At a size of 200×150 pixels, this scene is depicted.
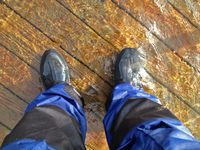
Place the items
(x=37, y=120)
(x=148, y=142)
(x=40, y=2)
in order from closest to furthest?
1. (x=148, y=142)
2. (x=37, y=120)
3. (x=40, y=2)

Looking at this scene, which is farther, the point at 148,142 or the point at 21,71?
the point at 21,71

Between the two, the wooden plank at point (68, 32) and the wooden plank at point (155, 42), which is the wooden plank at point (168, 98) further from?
the wooden plank at point (68, 32)

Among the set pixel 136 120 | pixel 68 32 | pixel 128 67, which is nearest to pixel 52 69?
pixel 68 32

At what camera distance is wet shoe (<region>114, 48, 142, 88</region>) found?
1.05 meters

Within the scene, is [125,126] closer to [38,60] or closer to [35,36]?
[38,60]

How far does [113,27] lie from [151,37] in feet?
1.10

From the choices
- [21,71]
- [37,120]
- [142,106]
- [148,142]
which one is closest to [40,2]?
[21,71]

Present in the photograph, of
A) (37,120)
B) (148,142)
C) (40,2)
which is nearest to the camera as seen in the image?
(148,142)

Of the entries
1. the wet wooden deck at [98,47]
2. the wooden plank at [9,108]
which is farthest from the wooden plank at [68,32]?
the wooden plank at [9,108]

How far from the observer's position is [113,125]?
78 cm

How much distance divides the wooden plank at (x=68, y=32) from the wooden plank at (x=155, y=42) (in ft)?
0.32

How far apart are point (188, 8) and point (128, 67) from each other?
0.72 meters

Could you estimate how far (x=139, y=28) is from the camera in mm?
1093

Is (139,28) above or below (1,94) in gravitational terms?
above
